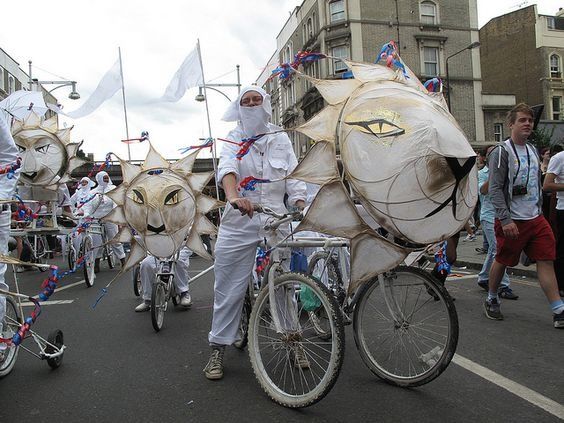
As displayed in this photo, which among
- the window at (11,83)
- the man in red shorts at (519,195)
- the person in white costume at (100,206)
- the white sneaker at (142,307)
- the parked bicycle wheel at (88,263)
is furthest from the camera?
the window at (11,83)

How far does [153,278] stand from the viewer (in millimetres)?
A: 6102

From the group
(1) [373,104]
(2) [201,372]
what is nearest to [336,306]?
(1) [373,104]

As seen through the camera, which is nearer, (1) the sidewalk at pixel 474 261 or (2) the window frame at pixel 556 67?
(1) the sidewalk at pixel 474 261

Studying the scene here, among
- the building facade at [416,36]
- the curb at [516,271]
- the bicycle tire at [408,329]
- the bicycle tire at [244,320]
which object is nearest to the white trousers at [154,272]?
the bicycle tire at [244,320]

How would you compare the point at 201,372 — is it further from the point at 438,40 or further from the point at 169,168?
the point at 438,40

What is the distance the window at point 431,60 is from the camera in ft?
114

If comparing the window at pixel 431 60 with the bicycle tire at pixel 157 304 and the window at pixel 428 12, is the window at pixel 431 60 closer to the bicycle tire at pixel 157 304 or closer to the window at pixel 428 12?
the window at pixel 428 12

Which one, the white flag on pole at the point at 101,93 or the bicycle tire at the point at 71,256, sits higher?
the white flag on pole at the point at 101,93

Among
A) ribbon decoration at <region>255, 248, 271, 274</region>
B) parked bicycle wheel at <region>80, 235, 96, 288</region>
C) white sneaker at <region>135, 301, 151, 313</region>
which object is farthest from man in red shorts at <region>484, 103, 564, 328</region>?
parked bicycle wheel at <region>80, 235, 96, 288</region>

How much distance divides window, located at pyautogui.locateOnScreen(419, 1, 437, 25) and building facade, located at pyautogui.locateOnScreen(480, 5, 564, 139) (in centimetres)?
879

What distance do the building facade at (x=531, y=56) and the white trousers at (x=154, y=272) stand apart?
39351mm

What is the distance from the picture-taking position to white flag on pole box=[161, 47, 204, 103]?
688 centimetres

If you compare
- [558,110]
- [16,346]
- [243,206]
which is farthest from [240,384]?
[558,110]

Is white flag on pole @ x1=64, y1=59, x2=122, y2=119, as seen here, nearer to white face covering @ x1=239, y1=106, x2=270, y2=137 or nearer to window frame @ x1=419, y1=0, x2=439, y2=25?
white face covering @ x1=239, y1=106, x2=270, y2=137
